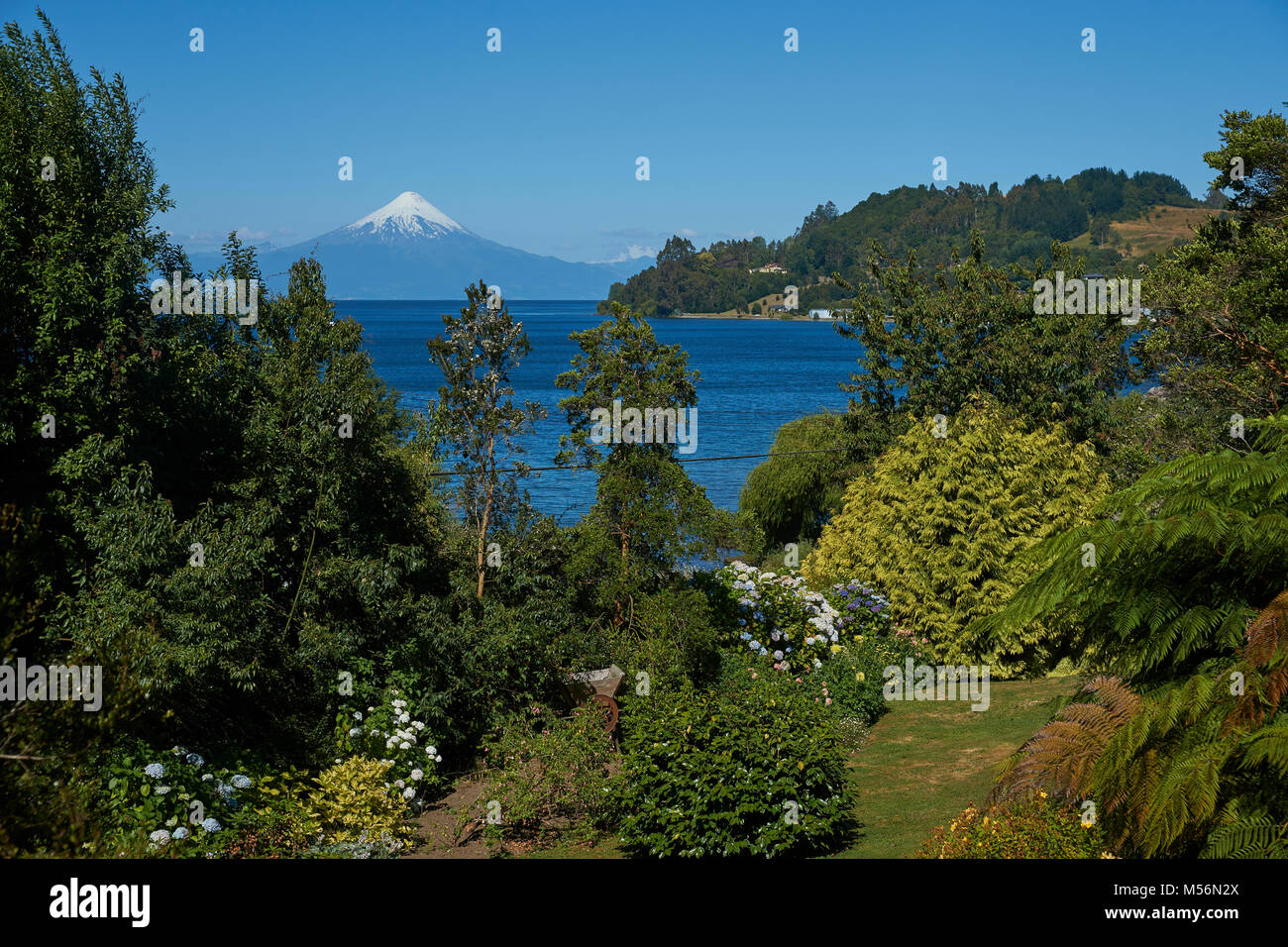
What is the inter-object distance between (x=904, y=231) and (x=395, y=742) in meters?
169

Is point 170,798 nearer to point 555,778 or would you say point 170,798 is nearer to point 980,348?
point 555,778

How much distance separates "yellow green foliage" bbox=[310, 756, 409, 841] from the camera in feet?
30.5

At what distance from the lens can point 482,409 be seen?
1317 cm

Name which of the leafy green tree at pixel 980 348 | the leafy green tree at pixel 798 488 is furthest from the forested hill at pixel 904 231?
the leafy green tree at pixel 980 348

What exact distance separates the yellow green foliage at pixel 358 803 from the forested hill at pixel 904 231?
151010 millimetres

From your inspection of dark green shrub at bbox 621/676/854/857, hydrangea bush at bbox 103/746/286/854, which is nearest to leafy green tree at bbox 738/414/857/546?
dark green shrub at bbox 621/676/854/857

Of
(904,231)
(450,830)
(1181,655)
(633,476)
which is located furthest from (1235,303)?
(904,231)

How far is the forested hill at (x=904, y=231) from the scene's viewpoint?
16712 cm

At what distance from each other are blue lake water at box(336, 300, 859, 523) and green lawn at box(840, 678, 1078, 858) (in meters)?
5.41

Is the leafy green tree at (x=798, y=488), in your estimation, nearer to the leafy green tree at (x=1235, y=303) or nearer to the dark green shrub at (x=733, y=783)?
the leafy green tree at (x=1235, y=303)

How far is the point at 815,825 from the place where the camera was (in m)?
8.65

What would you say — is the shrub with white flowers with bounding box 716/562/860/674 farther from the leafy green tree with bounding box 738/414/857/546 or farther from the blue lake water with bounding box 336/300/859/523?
the leafy green tree with bounding box 738/414/857/546
